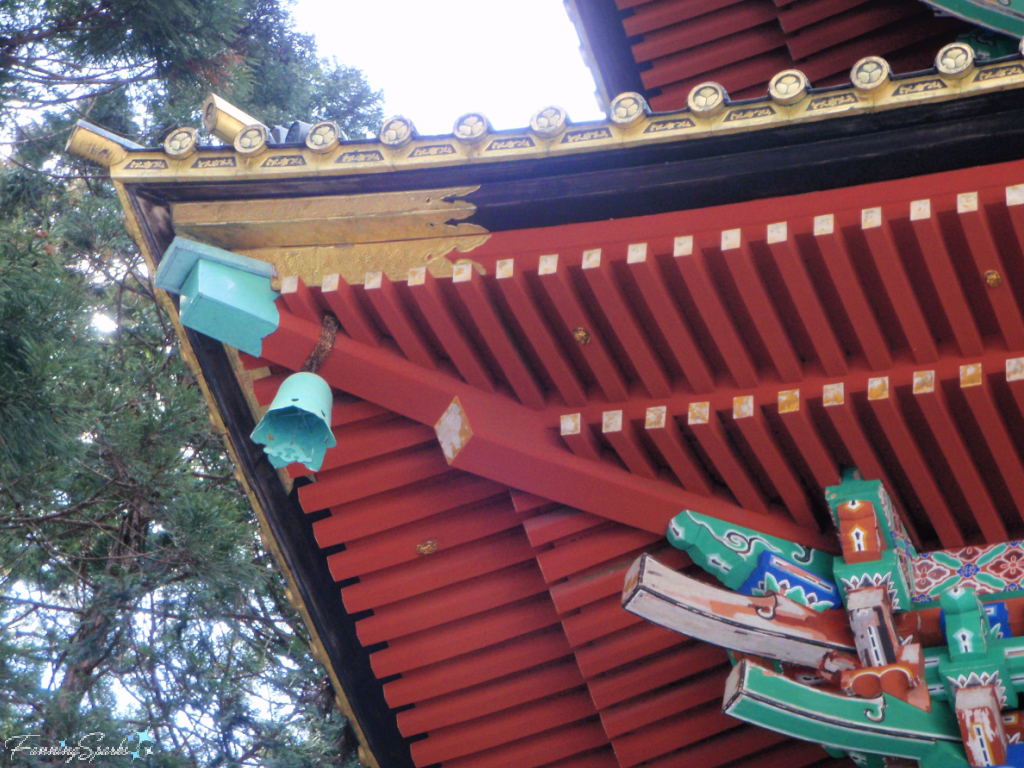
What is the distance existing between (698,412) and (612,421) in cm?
31

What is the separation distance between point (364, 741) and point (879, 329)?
2764 mm

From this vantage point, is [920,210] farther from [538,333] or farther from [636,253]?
[538,333]

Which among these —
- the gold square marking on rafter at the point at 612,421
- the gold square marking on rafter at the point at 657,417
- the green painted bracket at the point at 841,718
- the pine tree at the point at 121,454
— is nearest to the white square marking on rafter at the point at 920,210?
the gold square marking on rafter at the point at 657,417

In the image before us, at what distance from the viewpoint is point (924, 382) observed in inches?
145

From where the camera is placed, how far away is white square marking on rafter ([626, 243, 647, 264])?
12.2 feet

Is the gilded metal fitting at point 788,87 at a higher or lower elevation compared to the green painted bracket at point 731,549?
higher

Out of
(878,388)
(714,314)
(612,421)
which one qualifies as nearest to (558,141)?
(714,314)

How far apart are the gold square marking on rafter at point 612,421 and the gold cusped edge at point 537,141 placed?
94 cm

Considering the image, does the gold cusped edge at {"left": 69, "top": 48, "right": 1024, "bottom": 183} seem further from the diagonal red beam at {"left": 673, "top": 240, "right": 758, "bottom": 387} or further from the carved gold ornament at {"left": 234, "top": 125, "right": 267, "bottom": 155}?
the diagonal red beam at {"left": 673, "top": 240, "right": 758, "bottom": 387}

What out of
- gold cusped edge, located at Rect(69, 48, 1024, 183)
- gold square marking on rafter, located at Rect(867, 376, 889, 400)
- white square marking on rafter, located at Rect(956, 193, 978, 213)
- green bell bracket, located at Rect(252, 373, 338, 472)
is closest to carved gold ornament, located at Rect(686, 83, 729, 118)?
gold cusped edge, located at Rect(69, 48, 1024, 183)

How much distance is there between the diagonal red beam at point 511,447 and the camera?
4.04m

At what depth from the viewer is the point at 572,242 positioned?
384 centimetres

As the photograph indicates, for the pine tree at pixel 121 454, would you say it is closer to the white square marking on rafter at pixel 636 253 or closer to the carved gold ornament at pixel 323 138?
the carved gold ornament at pixel 323 138

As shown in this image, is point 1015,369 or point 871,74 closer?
point 871,74
